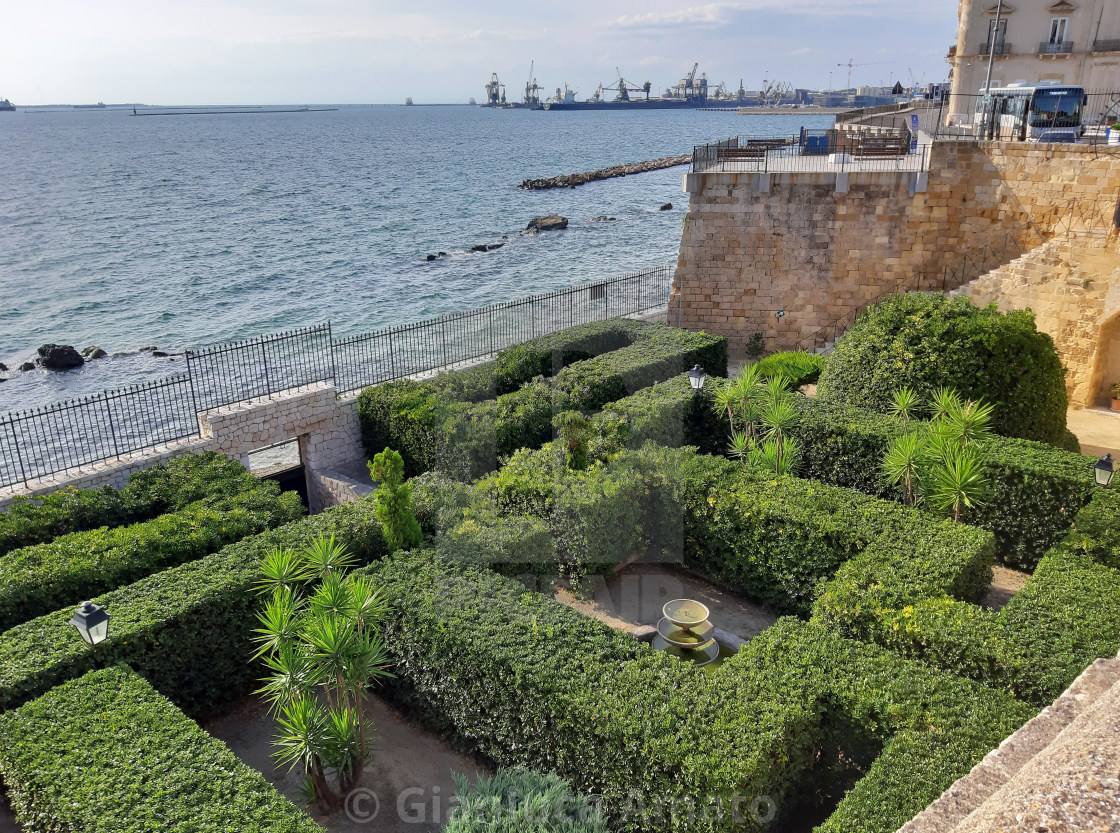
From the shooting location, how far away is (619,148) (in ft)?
411

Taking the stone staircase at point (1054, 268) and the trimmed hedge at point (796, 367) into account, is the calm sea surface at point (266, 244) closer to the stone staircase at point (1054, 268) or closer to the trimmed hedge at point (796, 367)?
the trimmed hedge at point (796, 367)

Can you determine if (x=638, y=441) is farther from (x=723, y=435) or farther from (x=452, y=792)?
(x=452, y=792)

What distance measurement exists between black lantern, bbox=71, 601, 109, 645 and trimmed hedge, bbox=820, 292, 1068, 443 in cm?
1224

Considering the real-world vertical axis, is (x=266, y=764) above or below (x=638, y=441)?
below

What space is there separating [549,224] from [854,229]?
36535 millimetres

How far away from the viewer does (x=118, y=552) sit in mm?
9500

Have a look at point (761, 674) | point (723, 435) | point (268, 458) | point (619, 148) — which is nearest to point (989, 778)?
point (761, 674)

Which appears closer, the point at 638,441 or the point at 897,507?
the point at 897,507

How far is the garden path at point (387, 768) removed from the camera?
24.8ft

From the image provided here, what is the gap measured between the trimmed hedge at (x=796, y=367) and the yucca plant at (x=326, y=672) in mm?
12228

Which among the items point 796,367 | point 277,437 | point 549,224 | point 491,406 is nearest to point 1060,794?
point 491,406

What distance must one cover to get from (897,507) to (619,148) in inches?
4862

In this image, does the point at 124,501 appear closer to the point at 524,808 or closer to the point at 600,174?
the point at 524,808

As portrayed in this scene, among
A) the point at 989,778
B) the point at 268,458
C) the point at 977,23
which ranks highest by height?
the point at 977,23
